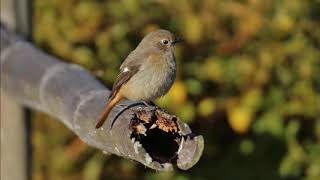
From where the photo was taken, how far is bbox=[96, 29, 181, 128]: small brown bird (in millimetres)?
3494

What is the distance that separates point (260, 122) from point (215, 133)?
0.98ft

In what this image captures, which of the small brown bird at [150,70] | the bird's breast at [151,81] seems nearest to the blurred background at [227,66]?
the small brown bird at [150,70]

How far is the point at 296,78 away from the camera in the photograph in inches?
178

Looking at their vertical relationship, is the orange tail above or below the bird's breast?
above

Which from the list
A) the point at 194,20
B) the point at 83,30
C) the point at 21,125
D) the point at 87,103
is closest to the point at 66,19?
the point at 83,30

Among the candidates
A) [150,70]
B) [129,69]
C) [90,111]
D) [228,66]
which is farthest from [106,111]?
[228,66]

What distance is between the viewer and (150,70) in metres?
3.62

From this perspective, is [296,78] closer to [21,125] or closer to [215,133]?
[215,133]

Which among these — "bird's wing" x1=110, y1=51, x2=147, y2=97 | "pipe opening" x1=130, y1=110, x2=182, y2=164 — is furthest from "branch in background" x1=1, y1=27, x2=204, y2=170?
"bird's wing" x1=110, y1=51, x2=147, y2=97

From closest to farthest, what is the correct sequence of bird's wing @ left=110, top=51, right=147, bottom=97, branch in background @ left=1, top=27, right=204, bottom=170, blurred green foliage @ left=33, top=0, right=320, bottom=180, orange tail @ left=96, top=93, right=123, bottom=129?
1. branch in background @ left=1, top=27, right=204, bottom=170
2. orange tail @ left=96, top=93, right=123, bottom=129
3. bird's wing @ left=110, top=51, right=147, bottom=97
4. blurred green foliage @ left=33, top=0, right=320, bottom=180

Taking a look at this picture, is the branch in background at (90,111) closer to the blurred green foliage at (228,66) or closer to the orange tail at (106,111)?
the orange tail at (106,111)

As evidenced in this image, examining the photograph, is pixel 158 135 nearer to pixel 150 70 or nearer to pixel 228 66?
pixel 150 70

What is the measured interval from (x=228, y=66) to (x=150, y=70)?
0.96m

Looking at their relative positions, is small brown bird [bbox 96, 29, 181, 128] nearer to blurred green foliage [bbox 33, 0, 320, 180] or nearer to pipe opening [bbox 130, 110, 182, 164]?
blurred green foliage [bbox 33, 0, 320, 180]
